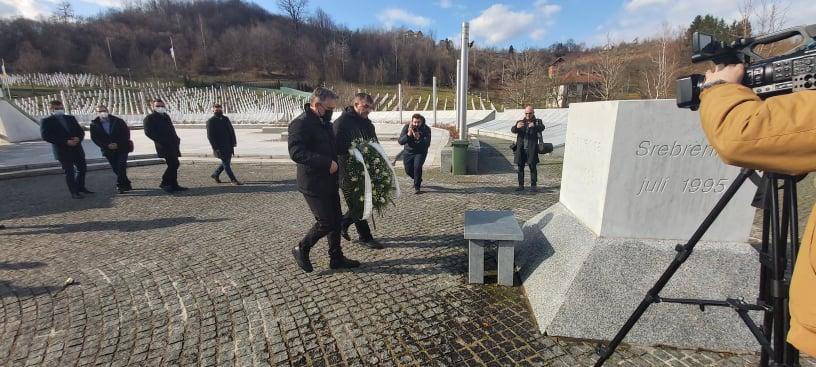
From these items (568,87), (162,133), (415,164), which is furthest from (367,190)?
(568,87)

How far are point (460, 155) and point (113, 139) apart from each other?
25.4 feet

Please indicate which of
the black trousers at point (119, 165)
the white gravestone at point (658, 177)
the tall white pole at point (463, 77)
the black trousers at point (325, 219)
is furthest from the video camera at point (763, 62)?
the black trousers at point (119, 165)

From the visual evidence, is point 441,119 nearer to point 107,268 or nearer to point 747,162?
point 107,268

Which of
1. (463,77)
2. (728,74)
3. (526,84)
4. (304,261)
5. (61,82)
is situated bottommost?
(304,261)

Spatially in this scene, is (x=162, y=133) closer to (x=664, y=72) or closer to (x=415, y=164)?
(x=415, y=164)

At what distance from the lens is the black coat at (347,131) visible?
4.52m

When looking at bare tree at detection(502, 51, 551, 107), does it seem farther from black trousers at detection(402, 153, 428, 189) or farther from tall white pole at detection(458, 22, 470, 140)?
black trousers at detection(402, 153, 428, 189)

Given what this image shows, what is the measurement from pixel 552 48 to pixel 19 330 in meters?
107

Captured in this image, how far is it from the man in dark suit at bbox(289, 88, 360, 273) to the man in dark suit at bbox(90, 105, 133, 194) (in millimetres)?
6445

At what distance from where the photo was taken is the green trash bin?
938cm

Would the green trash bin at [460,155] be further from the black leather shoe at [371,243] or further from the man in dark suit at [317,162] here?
the man in dark suit at [317,162]

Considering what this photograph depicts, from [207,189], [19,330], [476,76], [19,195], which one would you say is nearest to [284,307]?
[19,330]

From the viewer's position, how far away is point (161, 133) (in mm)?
7691

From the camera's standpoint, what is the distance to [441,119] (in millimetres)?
30328
